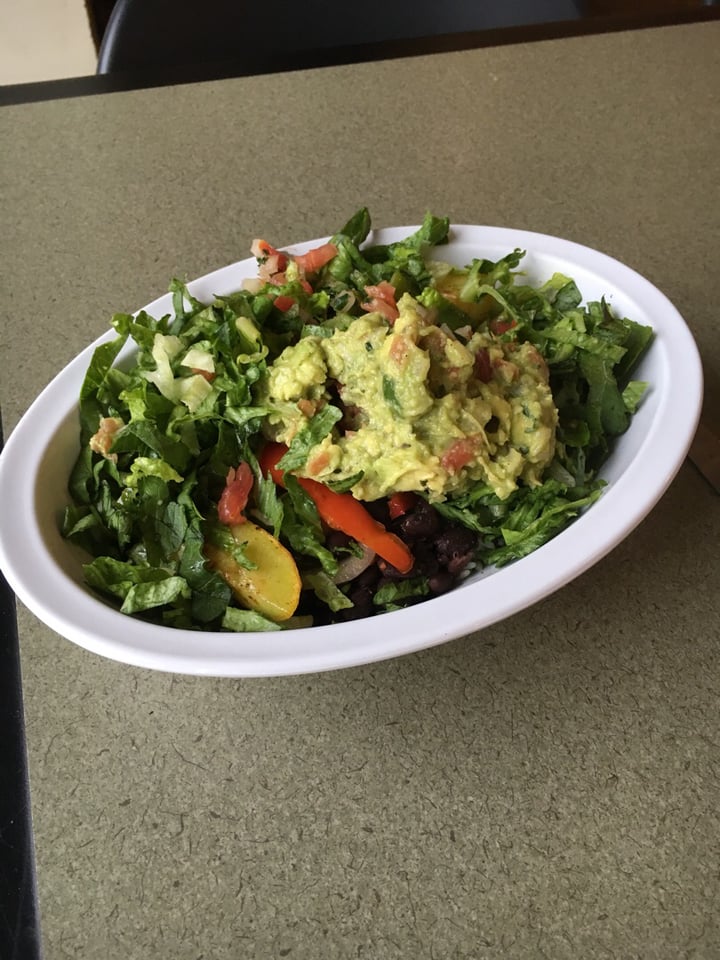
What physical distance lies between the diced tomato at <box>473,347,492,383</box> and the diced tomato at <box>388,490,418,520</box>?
18cm

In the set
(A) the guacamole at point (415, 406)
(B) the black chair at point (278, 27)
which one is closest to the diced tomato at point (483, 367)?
(A) the guacamole at point (415, 406)

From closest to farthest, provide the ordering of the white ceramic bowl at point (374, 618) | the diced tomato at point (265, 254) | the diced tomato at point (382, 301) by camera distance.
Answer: the white ceramic bowl at point (374, 618), the diced tomato at point (382, 301), the diced tomato at point (265, 254)

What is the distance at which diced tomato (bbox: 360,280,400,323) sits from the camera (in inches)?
45.3

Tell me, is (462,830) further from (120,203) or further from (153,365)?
(120,203)

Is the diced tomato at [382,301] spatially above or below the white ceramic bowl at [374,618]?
above

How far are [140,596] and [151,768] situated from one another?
8.8 inches

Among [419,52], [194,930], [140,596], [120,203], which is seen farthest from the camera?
[419,52]

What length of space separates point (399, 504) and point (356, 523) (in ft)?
0.21

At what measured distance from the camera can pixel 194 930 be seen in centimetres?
95

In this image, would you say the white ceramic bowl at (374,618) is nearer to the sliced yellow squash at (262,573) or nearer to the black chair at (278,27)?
the sliced yellow squash at (262,573)

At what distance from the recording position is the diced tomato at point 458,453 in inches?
40.4

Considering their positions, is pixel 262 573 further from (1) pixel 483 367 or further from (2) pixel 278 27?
(2) pixel 278 27

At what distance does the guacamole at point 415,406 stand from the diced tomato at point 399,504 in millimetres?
30

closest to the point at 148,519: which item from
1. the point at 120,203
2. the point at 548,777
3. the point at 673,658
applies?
the point at 548,777
